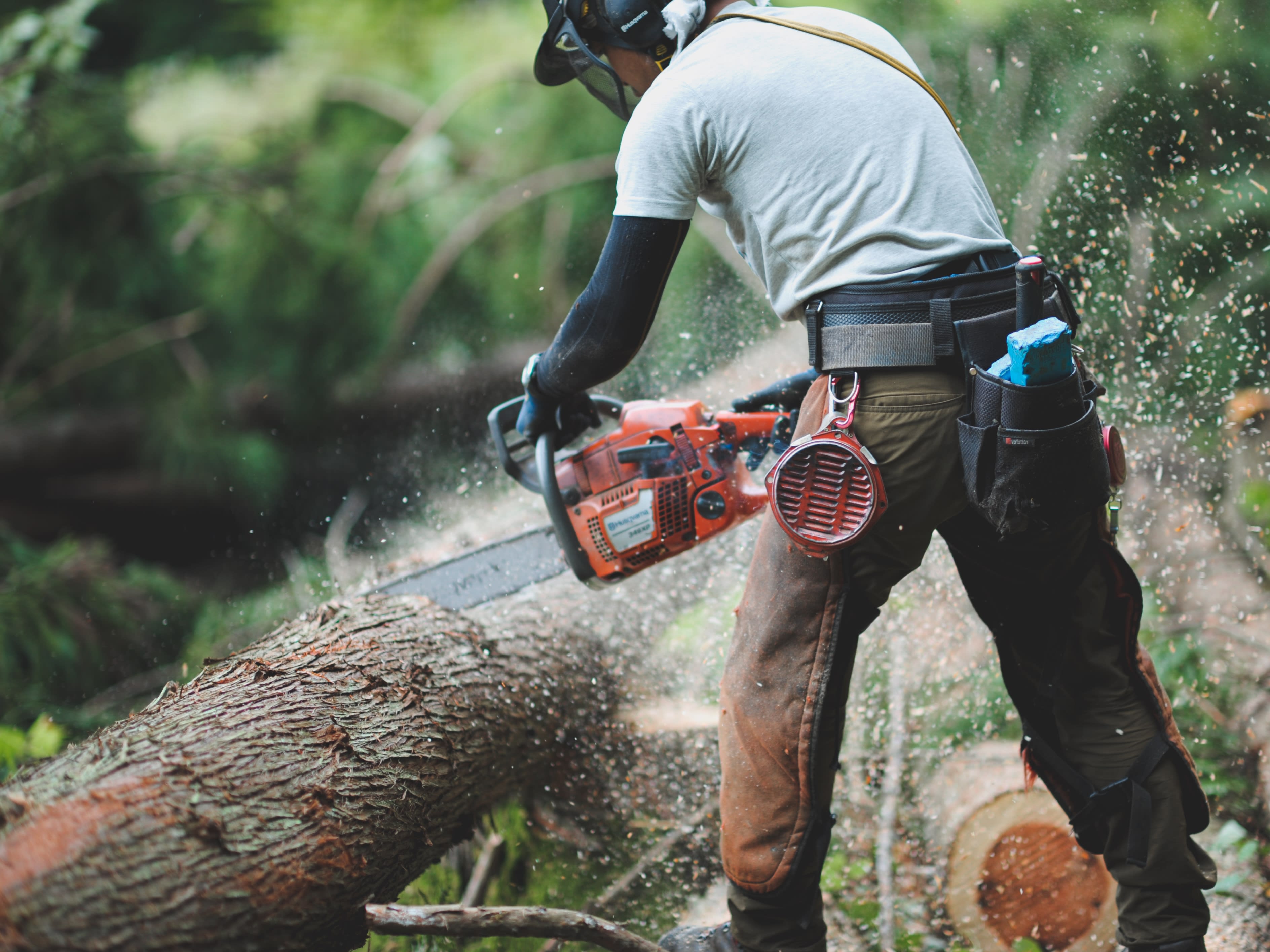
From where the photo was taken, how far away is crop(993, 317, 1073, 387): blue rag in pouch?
1473 millimetres

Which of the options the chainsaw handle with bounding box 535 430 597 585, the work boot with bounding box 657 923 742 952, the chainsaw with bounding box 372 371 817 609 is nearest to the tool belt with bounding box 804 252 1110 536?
the chainsaw with bounding box 372 371 817 609

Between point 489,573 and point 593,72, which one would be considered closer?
point 593,72

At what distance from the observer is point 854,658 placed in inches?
66.9

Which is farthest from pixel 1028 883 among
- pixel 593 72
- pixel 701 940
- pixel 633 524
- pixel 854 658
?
pixel 593 72

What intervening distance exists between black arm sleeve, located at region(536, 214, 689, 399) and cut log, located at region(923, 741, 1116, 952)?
1.62m

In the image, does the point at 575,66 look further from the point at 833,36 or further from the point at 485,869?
the point at 485,869

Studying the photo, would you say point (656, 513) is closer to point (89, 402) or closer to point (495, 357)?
point (495, 357)

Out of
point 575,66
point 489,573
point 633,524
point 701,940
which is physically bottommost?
point 701,940

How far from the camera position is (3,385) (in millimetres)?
5109

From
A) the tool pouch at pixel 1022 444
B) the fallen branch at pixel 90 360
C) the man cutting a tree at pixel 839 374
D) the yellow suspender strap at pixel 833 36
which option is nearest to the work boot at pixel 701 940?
the man cutting a tree at pixel 839 374

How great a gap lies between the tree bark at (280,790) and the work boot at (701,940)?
56 centimetres

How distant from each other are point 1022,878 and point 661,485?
1.44 m

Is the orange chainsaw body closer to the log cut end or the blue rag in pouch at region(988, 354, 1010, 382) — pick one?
the blue rag in pouch at region(988, 354, 1010, 382)

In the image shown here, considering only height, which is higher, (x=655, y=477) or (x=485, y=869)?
(x=655, y=477)
